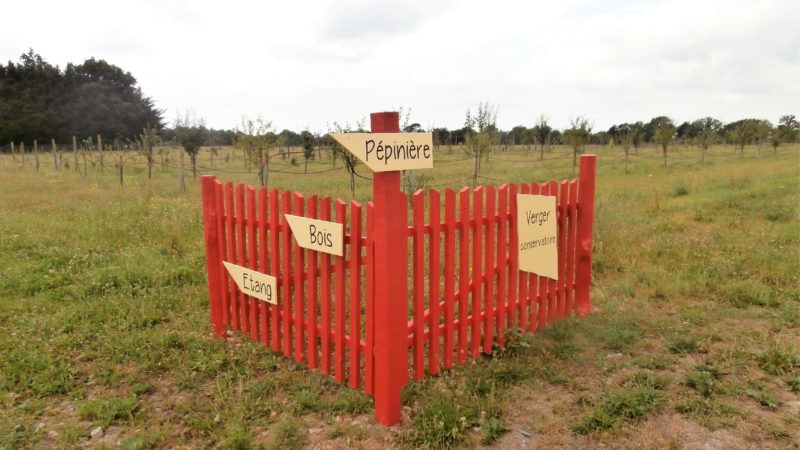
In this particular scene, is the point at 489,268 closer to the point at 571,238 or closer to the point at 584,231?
the point at 571,238

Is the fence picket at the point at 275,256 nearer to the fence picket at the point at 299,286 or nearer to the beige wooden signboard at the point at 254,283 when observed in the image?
the beige wooden signboard at the point at 254,283

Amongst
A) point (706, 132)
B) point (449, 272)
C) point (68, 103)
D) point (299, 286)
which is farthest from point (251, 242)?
point (68, 103)

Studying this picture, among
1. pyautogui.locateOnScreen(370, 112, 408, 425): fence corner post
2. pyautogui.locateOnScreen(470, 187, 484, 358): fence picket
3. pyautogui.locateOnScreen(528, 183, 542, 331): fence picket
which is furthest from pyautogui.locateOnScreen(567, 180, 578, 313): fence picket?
pyautogui.locateOnScreen(370, 112, 408, 425): fence corner post

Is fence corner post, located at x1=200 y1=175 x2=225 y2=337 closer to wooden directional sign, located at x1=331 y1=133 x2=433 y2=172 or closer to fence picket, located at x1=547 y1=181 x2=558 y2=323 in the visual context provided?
wooden directional sign, located at x1=331 y1=133 x2=433 y2=172

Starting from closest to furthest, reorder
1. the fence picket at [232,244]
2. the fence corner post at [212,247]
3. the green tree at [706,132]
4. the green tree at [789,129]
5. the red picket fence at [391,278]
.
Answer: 1. the red picket fence at [391,278]
2. the fence picket at [232,244]
3. the fence corner post at [212,247]
4. the green tree at [706,132]
5. the green tree at [789,129]

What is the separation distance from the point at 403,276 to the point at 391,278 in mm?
89

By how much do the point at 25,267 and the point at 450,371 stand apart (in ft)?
16.7

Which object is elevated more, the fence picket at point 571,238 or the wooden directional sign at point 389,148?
the wooden directional sign at point 389,148

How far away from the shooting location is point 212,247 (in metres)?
3.89

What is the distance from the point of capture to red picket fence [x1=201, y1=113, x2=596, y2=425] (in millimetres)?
2715

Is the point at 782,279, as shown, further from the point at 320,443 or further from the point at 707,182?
the point at 707,182

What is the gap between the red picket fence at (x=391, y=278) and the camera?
2.71 meters

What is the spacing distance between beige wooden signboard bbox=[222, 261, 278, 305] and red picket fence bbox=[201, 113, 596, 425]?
0.06 metres

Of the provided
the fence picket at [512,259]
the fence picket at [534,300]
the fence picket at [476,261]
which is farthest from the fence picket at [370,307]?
the fence picket at [534,300]
